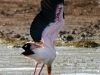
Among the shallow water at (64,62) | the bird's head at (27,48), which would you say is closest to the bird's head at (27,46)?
the bird's head at (27,48)

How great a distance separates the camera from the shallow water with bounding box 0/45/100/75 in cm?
1548

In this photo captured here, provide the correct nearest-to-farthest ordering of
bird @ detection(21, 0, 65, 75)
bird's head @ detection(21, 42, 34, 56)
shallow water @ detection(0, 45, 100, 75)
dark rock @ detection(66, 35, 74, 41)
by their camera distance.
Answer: bird's head @ detection(21, 42, 34, 56) < bird @ detection(21, 0, 65, 75) < shallow water @ detection(0, 45, 100, 75) < dark rock @ detection(66, 35, 74, 41)

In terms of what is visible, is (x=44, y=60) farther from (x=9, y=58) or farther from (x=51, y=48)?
(x=9, y=58)

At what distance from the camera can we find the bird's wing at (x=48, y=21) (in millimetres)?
13523

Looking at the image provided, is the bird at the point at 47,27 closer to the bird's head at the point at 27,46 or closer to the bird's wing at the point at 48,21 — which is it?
the bird's wing at the point at 48,21

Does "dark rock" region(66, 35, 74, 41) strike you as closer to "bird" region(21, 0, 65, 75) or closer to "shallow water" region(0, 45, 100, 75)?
"shallow water" region(0, 45, 100, 75)

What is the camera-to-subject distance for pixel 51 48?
1372 cm

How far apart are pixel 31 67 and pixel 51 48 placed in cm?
276

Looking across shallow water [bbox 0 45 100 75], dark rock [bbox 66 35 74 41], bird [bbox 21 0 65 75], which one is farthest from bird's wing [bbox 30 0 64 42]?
dark rock [bbox 66 35 74 41]

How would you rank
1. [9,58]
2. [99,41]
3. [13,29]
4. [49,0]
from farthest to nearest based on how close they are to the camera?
[13,29] → [99,41] → [9,58] → [49,0]

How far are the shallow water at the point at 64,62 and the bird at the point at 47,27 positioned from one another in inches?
65.2

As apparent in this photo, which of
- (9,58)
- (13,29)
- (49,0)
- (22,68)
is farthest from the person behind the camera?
(13,29)

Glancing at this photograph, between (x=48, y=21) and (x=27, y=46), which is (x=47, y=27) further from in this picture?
(x=27, y=46)

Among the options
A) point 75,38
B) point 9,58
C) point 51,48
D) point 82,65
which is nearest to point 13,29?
point 75,38
